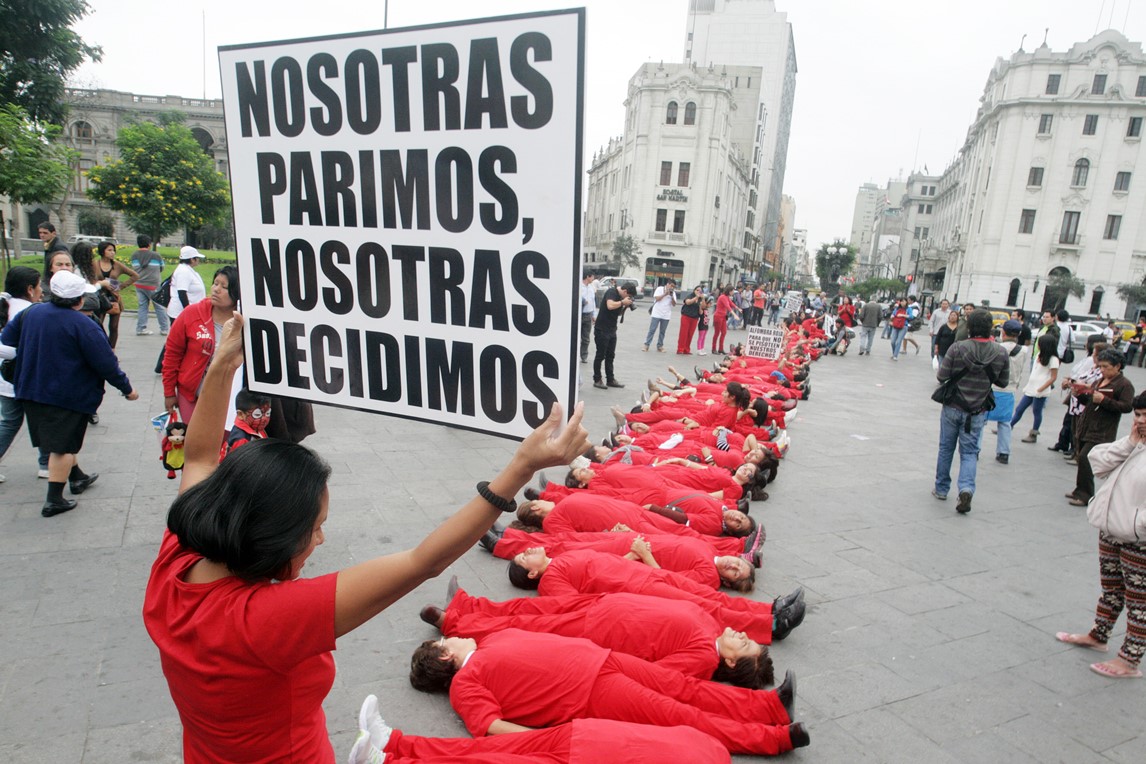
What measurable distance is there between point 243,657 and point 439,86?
1337 mm

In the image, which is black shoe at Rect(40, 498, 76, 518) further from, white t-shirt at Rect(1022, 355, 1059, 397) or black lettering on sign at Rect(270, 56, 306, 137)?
white t-shirt at Rect(1022, 355, 1059, 397)

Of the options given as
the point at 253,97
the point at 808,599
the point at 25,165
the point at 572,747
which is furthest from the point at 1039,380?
the point at 25,165

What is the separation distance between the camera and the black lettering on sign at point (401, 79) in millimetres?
1684

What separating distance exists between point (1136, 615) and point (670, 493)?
2788mm

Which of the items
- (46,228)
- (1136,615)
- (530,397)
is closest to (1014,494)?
(1136,615)

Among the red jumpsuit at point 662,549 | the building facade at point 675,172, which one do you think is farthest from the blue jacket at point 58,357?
the building facade at point 675,172

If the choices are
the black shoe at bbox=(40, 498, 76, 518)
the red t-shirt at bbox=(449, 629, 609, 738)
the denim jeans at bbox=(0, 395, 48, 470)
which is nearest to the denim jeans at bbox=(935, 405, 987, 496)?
the red t-shirt at bbox=(449, 629, 609, 738)

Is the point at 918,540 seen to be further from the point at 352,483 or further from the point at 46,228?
the point at 46,228

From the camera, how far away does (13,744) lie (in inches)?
100

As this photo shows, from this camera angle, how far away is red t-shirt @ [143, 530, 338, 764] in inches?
47.0

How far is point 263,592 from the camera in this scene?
1.22 metres

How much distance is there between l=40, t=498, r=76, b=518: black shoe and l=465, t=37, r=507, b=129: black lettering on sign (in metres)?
4.52

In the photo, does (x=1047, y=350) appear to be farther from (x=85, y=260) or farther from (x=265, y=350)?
(x=85, y=260)

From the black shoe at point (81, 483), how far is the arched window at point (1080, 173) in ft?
196
